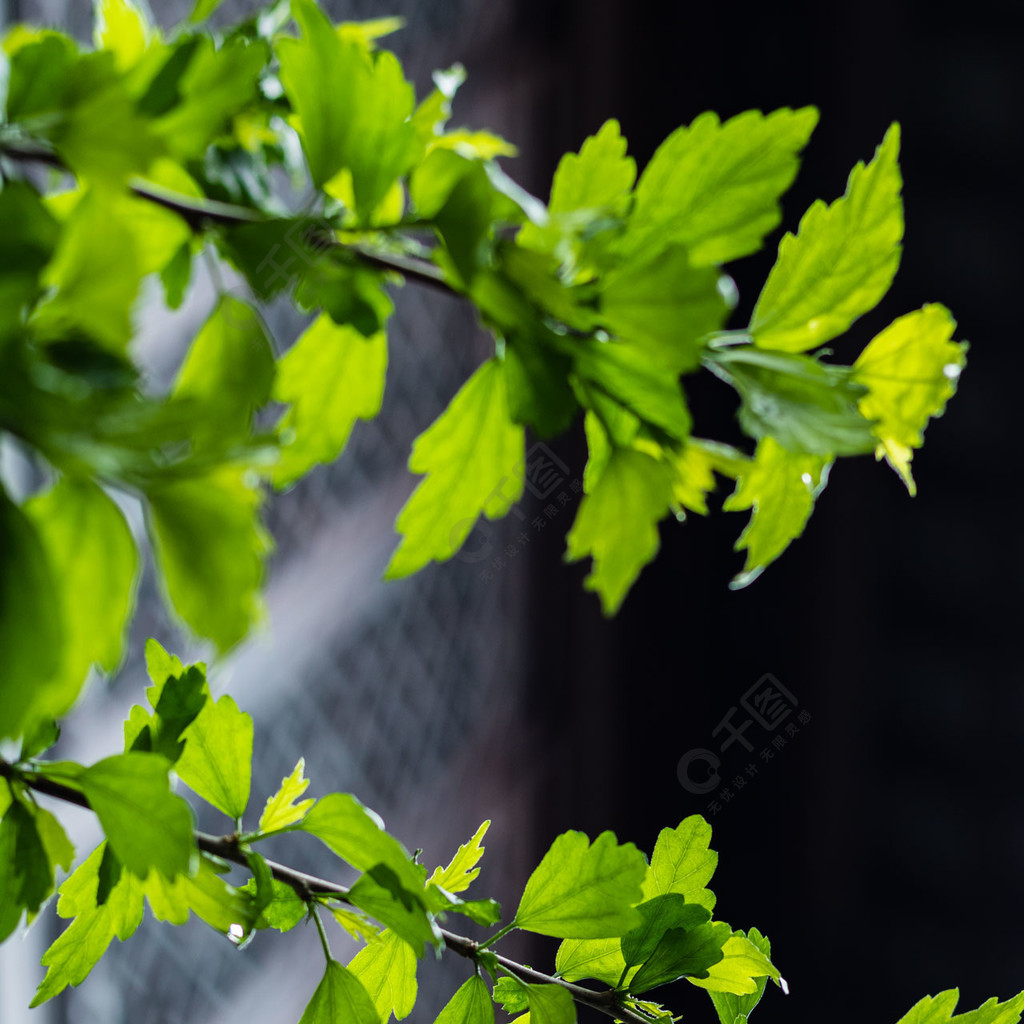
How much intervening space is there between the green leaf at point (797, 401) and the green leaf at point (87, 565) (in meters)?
0.12

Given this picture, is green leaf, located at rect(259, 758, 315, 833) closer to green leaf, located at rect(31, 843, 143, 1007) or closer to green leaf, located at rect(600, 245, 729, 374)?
green leaf, located at rect(31, 843, 143, 1007)

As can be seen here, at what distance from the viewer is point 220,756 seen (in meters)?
0.25

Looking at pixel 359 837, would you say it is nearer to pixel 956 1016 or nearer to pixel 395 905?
pixel 395 905

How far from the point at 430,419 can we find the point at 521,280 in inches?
46.5

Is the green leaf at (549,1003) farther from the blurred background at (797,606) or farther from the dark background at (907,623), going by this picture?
the dark background at (907,623)

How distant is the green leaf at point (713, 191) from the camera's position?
203 mm

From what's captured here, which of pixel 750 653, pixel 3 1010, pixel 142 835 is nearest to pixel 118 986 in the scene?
pixel 3 1010

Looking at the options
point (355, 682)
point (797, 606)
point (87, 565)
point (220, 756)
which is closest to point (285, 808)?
point (220, 756)

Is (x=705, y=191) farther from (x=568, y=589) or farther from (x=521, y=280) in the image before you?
(x=568, y=589)

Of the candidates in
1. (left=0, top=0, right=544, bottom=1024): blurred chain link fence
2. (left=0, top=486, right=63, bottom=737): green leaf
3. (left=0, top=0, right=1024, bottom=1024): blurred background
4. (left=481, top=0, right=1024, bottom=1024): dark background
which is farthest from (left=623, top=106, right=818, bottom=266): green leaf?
(left=481, top=0, right=1024, bottom=1024): dark background

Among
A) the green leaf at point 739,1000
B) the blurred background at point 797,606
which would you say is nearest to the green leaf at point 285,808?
the green leaf at point 739,1000

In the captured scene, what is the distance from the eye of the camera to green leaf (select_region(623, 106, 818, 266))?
20 centimetres

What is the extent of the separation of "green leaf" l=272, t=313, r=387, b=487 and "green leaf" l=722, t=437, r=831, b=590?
0.09m

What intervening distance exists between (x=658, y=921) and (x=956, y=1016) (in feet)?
0.24
